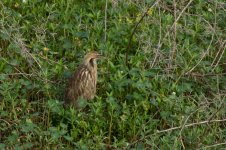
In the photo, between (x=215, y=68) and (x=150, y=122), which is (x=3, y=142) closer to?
(x=150, y=122)

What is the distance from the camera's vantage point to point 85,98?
7.39 metres

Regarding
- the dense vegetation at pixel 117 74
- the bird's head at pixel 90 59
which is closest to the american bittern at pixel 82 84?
the bird's head at pixel 90 59

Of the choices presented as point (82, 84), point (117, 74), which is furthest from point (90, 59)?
point (117, 74)

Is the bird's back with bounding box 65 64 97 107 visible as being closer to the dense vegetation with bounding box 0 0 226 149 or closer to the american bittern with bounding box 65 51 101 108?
the american bittern with bounding box 65 51 101 108

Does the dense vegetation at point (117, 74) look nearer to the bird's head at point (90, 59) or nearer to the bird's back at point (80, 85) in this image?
the bird's back at point (80, 85)

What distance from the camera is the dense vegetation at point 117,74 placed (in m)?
7.03

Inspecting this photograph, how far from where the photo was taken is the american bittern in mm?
7320

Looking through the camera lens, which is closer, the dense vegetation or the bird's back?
the dense vegetation

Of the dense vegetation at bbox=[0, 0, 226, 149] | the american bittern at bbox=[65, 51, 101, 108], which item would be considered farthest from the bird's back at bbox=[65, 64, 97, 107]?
the dense vegetation at bbox=[0, 0, 226, 149]

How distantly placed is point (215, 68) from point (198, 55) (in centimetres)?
28

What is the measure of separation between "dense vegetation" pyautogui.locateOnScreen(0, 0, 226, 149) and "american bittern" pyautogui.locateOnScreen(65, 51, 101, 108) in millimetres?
138

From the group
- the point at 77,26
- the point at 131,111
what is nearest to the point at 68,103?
the point at 131,111

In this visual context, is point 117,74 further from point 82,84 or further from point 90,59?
point 82,84

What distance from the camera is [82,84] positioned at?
7.33 meters
